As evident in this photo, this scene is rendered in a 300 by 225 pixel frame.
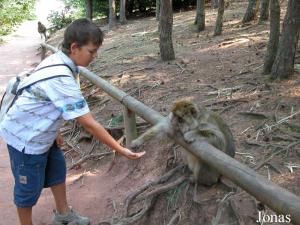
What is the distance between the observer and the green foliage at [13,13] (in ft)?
80.6

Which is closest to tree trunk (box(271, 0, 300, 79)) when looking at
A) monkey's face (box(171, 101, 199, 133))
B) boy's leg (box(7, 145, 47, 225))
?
monkey's face (box(171, 101, 199, 133))

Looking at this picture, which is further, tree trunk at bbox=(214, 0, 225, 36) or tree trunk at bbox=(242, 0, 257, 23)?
tree trunk at bbox=(242, 0, 257, 23)

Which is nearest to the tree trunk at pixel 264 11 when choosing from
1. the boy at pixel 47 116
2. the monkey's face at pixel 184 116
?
the monkey's face at pixel 184 116

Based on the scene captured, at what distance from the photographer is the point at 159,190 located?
4.00m

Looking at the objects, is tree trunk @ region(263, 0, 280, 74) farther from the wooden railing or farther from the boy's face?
the boy's face

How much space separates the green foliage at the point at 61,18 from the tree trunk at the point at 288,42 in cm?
1793

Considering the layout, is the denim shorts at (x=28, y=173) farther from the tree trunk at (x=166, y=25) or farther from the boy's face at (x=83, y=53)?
the tree trunk at (x=166, y=25)

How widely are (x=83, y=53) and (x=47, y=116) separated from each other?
55 cm

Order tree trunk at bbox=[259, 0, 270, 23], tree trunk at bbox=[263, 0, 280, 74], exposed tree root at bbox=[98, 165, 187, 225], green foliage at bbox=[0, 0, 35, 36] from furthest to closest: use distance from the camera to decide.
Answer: green foliage at bbox=[0, 0, 35, 36] → tree trunk at bbox=[259, 0, 270, 23] → tree trunk at bbox=[263, 0, 280, 74] → exposed tree root at bbox=[98, 165, 187, 225]

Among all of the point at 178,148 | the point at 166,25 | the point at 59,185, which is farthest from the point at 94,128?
the point at 166,25

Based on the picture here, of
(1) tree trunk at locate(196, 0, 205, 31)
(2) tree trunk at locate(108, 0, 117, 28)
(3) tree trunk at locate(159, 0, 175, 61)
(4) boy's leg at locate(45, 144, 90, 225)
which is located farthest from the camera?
(2) tree trunk at locate(108, 0, 117, 28)

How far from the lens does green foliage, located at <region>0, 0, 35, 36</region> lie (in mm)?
24562

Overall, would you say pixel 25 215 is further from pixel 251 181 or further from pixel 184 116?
pixel 251 181

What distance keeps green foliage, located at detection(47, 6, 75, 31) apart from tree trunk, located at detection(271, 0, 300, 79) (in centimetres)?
1793
